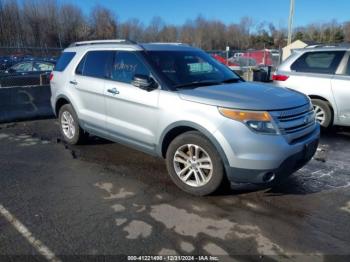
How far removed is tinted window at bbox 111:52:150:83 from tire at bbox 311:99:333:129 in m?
4.23

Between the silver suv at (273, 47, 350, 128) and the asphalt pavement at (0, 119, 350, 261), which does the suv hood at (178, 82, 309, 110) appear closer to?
the asphalt pavement at (0, 119, 350, 261)

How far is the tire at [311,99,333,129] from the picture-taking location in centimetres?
712


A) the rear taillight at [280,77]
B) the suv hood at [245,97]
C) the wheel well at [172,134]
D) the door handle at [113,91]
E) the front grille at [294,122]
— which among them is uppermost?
the suv hood at [245,97]

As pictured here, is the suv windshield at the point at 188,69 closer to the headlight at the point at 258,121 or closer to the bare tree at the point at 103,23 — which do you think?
the headlight at the point at 258,121

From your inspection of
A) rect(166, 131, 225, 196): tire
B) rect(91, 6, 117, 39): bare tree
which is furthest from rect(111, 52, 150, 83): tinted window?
rect(91, 6, 117, 39): bare tree

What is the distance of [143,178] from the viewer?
15.8ft

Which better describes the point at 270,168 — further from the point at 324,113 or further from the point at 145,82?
the point at 324,113

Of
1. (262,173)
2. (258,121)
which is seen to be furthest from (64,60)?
(262,173)

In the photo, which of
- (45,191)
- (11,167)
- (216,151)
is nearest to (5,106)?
(11,167)

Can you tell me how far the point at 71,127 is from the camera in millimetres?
6316

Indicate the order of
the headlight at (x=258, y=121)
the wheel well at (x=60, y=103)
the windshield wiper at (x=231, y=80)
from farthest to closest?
1. the wheel well at (x=60, y=103)
2. the windshield wiper at (x=231, y=80)
3. the headlight at (x=258, y=121)

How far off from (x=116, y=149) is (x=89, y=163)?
80 cm

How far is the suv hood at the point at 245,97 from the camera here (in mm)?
3838

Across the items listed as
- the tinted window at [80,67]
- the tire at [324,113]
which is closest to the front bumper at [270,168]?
the tinted window at [80,67]
